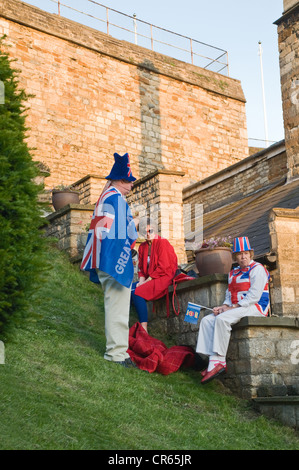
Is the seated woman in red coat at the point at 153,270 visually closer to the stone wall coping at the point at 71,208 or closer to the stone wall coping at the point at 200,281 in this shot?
the stone wall coping at the point at 200,281

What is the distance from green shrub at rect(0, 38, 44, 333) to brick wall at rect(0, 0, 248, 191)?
11.4m

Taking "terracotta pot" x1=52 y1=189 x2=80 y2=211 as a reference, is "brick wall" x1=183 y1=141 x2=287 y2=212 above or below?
above

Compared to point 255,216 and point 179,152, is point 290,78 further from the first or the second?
point 179,152

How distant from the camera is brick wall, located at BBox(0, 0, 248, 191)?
17094mm

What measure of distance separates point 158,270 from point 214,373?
6.53ft

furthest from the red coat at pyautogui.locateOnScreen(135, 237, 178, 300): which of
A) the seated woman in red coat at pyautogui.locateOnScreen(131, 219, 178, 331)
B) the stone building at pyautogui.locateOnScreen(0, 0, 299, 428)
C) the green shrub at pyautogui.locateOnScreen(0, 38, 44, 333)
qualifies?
the green shrub at pyautogui.locateOnScreen(0, 38, 44, 333)

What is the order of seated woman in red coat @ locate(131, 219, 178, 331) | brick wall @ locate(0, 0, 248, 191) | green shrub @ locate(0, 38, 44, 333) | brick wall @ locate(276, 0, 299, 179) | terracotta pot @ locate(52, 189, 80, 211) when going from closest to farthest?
green shrub @ locate(0, 38, 44, 333) → seated woman in red coat @ locate(131, 219, 178, 331) → terracotta pot @ locate(52, 189, 80, 211) → brick wall @ locate(276, 0, 299, 179) → brick wall @ locate(0, 0, 248, 191)

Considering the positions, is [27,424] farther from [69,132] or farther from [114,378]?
[69,132]

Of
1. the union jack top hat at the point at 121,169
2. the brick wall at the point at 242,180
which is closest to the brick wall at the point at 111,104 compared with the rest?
the brick wall at the point at 242,180

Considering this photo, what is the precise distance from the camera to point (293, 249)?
884 centimetres

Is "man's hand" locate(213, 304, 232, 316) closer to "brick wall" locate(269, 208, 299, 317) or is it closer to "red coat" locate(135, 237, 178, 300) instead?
"red coat" locate(135, 237, 178, 300)

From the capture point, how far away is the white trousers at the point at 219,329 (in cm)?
655
